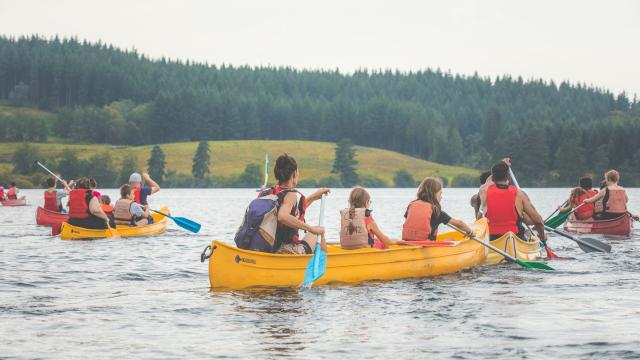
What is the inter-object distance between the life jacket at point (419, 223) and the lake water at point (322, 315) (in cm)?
102

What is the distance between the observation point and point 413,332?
11.8 metres

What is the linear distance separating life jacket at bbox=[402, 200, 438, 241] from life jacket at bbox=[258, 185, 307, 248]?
3.57m

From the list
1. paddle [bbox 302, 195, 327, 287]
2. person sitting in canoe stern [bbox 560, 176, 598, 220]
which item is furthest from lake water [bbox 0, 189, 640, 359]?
A: person sitting in canoe stern [bbox 560, 176, 598, 220]

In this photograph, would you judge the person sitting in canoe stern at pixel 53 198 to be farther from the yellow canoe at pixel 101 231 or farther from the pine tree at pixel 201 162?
the pine tree at pixel 201 162

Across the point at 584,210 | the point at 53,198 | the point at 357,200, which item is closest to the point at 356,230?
the point at 357,200

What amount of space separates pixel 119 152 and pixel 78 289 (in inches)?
6093

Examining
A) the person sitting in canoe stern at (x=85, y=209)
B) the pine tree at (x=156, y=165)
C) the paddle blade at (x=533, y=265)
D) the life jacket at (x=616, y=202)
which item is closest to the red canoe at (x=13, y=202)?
the person sitting in canoe stern at (x=85, y=209)

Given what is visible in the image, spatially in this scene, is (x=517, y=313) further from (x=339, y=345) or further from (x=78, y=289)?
(x=78, y=289)

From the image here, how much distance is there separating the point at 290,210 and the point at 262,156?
159874mm

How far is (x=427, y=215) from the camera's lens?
1753 cm

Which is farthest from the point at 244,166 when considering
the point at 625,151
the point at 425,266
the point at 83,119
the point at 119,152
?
the point at 425,266

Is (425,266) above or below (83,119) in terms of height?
below

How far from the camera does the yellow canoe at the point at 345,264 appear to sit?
47.5ft

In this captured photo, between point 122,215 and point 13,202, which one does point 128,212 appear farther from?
point 13,202
